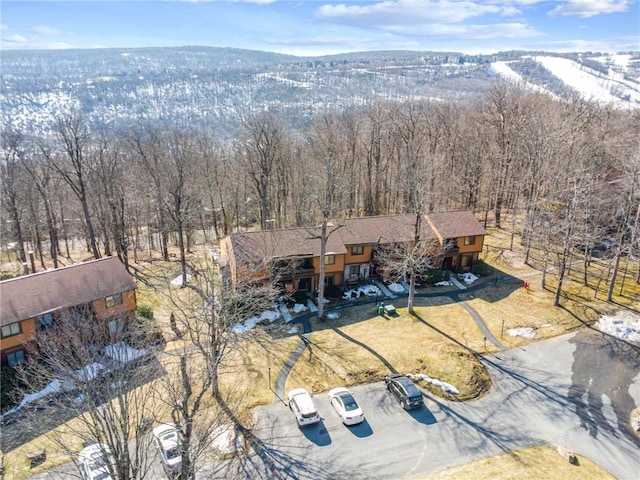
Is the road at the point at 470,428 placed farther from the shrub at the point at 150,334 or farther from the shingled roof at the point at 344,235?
the shingled roof at the point at 344,235

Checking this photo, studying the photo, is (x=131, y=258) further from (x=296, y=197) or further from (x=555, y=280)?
(x=555, y=280)

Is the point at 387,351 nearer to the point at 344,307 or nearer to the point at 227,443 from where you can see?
the point at 344,307

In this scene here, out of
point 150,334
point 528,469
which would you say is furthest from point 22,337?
point 528,469

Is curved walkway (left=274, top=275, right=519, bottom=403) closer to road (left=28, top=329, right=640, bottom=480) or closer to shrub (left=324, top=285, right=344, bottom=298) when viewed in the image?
shrub (left=324, top=285, right=344, bottom=298)

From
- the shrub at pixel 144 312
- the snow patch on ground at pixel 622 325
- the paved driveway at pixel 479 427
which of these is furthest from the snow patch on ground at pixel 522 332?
the shrub at pixel 144 312

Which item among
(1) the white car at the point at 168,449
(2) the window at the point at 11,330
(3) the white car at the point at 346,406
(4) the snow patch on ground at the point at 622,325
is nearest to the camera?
(1) the white car at the point at 168,449

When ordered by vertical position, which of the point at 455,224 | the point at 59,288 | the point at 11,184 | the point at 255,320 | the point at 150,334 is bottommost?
the point at 255,320

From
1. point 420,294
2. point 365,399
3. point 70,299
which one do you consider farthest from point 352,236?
point 70,299
